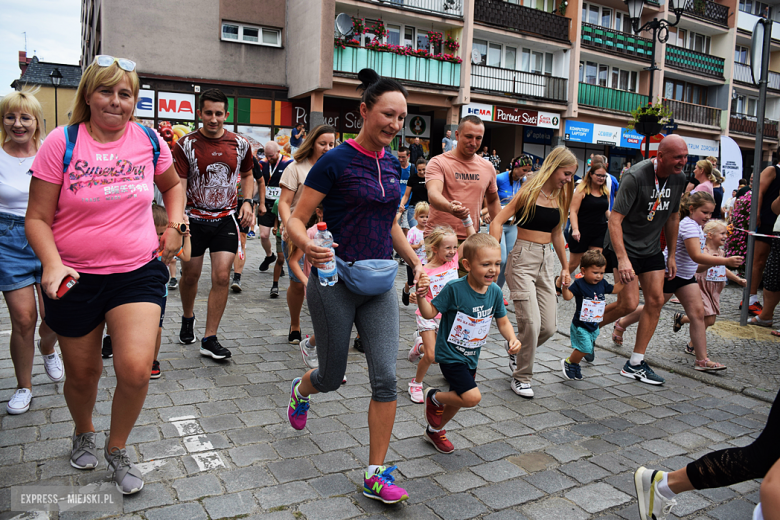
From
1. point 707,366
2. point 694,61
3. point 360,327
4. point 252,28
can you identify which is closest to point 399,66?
point 252,28

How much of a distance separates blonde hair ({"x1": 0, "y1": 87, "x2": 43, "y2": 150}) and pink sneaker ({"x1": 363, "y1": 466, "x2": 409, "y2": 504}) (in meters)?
3.28

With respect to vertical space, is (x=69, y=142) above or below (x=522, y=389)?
above

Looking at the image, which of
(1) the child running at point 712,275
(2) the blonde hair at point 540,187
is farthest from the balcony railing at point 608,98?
(2) the blonde hair at point 540,187

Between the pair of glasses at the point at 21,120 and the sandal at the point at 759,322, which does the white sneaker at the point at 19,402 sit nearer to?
the pair of glasses at the point at 21,120

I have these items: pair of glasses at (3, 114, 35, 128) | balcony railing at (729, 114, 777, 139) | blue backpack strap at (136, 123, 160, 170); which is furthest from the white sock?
balcony railing at (729, 114, 777, 139)

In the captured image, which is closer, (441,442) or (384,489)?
(384,489)

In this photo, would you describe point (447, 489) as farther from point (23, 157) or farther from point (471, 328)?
point (23, 157)

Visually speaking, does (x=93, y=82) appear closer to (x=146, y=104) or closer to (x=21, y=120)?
(x=21, y=120)

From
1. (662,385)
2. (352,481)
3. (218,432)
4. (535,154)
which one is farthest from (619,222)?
(535,154)

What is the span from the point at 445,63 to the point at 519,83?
471cm

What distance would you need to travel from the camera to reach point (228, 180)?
5.47 m

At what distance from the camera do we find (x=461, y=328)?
3.70 metres

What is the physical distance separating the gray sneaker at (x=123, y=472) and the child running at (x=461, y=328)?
1.67 m

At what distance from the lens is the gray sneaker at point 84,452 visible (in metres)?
3.25
